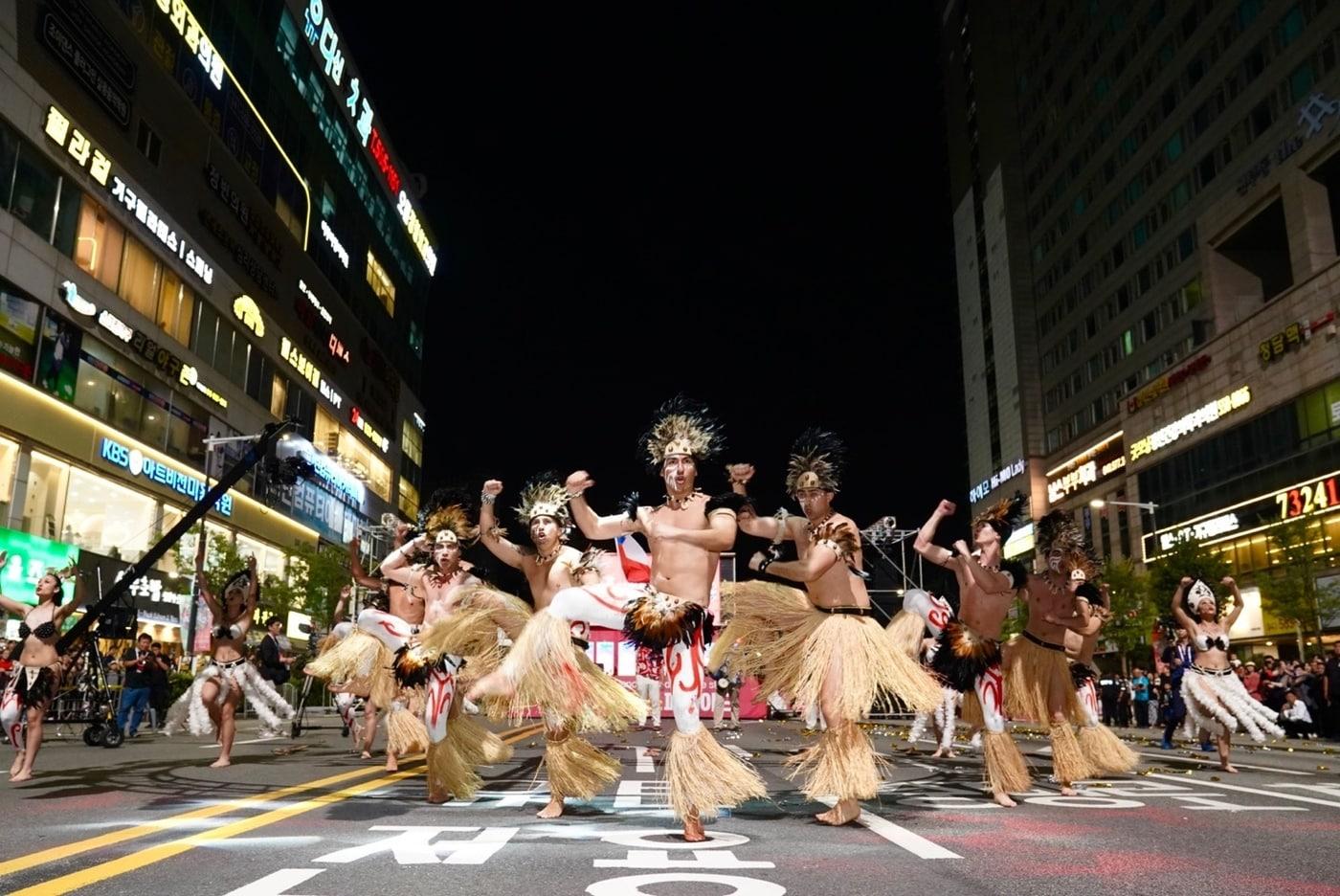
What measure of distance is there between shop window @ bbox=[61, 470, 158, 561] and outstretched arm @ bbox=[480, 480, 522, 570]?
86.7 ft

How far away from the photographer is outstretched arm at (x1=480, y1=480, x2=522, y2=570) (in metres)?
7.29

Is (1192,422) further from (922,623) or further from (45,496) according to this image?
(45,496)

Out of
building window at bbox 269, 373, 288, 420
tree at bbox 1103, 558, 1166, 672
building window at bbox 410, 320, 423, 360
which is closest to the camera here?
tree at bbox 1103, 558, 1166, 672

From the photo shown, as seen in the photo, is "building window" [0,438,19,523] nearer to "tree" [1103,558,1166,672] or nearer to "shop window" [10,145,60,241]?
"shop window" [10,145,60,241]

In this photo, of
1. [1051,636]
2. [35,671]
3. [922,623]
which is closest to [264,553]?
[35,671]

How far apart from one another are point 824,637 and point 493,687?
2071mm

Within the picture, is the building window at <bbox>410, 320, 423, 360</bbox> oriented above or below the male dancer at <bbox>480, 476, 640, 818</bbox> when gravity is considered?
above

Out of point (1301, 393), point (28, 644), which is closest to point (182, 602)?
point (28, 644)

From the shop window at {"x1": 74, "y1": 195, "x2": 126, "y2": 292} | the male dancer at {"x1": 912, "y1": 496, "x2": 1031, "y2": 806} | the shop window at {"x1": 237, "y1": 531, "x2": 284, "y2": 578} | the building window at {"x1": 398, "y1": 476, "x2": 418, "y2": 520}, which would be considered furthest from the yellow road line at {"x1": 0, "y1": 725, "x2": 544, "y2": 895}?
the building window at {"x1": 398, "y1": 476, "x2": 418, "y2": 520}

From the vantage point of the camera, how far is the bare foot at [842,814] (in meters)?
5.79

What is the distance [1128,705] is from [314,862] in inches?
953

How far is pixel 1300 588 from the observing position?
96.2ft

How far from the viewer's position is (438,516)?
7.94m

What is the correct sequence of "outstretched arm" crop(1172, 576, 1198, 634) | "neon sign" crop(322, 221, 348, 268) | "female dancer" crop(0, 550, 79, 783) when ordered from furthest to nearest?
"neon sign" crop(322, 221, 348, 268) < "outstretched arm" crop(1172, 576, 1198, 634) < "female dancer" crop(0, 550, 79, 783)
